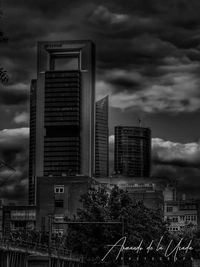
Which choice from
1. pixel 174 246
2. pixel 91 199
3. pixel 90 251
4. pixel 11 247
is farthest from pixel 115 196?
pixel 11 247

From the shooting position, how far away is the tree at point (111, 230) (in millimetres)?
122875

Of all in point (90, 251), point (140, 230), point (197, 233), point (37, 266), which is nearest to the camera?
point (37, 266)

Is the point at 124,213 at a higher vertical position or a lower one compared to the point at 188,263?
higher

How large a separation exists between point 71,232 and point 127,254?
9.80 metres

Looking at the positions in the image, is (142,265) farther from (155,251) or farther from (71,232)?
(71,232)

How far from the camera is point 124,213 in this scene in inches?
5084
